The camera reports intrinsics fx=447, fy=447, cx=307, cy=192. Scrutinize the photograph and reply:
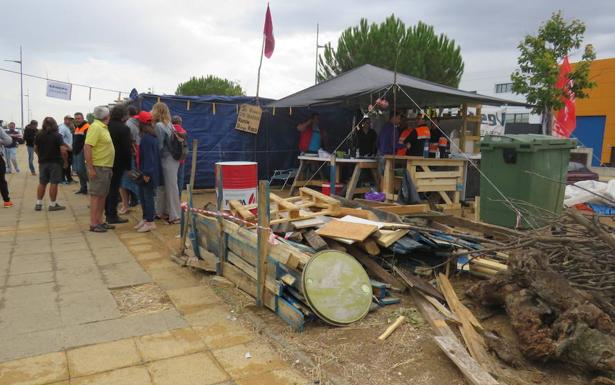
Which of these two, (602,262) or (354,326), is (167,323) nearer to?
(354,326)

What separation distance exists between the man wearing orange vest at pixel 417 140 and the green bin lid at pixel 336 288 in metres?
6.20

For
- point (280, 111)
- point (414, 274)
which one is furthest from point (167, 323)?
point (280, 111)

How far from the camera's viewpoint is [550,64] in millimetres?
13875

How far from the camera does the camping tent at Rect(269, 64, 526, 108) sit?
8312 millimetres

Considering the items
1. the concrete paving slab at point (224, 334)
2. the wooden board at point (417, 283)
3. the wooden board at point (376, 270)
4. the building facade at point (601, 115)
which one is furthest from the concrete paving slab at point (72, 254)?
the building facade at point (601, 115)

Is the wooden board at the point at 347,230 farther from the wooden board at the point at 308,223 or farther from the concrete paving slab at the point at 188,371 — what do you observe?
the concrete paving slab at the point at 188,371

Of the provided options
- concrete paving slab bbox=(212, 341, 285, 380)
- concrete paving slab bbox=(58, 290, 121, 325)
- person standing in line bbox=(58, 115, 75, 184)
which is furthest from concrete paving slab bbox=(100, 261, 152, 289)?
person standing in line bbox=(58, 115, 75, 184)

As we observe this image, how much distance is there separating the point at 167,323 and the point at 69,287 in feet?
4.74

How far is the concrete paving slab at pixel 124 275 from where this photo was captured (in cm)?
462

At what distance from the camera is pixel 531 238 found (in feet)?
11.5

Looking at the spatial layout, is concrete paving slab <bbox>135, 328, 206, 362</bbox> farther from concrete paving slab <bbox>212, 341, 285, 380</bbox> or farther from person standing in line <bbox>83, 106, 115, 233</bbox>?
person standing in line <bbox>83, 106, 115, 233</bbox>

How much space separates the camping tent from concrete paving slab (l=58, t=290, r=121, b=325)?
18.0ft

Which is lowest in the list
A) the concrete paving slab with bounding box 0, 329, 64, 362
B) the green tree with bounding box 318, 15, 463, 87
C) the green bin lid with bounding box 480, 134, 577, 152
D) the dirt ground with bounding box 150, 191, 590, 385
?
the concrete paving slab with bounding box 0, 329, 64, 362

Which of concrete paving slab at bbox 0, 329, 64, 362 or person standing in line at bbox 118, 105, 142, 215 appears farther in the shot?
person standing in line at bbox 118, 105, 142, 215
